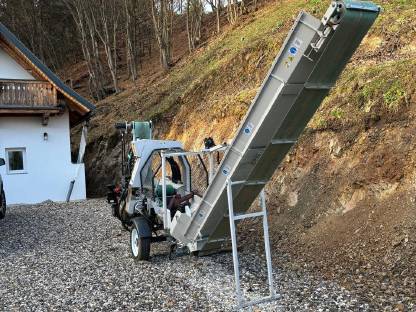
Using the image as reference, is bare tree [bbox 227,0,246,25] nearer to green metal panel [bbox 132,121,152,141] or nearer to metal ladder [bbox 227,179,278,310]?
green metal panel [bbox 132,121,152,141]

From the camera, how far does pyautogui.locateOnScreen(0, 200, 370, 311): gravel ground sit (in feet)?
21.0

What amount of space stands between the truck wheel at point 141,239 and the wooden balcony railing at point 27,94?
36.4 ft

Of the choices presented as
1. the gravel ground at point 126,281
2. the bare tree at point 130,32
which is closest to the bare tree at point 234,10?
the bare tree at point 130,32

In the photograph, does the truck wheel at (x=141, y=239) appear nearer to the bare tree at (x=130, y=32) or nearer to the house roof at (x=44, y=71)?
the house roof at (x=44, y=71)

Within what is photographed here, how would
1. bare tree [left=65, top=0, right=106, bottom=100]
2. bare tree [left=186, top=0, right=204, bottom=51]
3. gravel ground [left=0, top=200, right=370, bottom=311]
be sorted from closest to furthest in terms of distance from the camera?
gravel ground [left=0, top=200, right=370, bottom=311]
bare tree [left=186, top=0, right=204, bottom=51]
bare tree [left=65, top=0, right=106, bottom=100]

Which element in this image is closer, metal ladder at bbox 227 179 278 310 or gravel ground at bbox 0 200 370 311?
metal ladder at bbox 227 179 278 310

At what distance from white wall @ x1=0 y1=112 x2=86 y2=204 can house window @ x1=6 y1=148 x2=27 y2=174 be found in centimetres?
20

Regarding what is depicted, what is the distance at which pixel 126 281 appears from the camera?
296 inches

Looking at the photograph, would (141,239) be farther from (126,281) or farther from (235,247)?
(235,247)

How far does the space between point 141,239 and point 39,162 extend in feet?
39.0

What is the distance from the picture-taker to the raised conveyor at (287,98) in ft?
16.4

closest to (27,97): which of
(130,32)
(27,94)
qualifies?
(27,94)

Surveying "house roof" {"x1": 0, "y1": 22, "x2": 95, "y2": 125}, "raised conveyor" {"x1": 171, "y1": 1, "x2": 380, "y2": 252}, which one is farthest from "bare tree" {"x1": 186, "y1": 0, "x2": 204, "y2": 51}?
"raised conveyor" {"x1": 171, "y1": 1, "x2": 380, "y2": 252}

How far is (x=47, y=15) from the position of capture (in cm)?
3869
